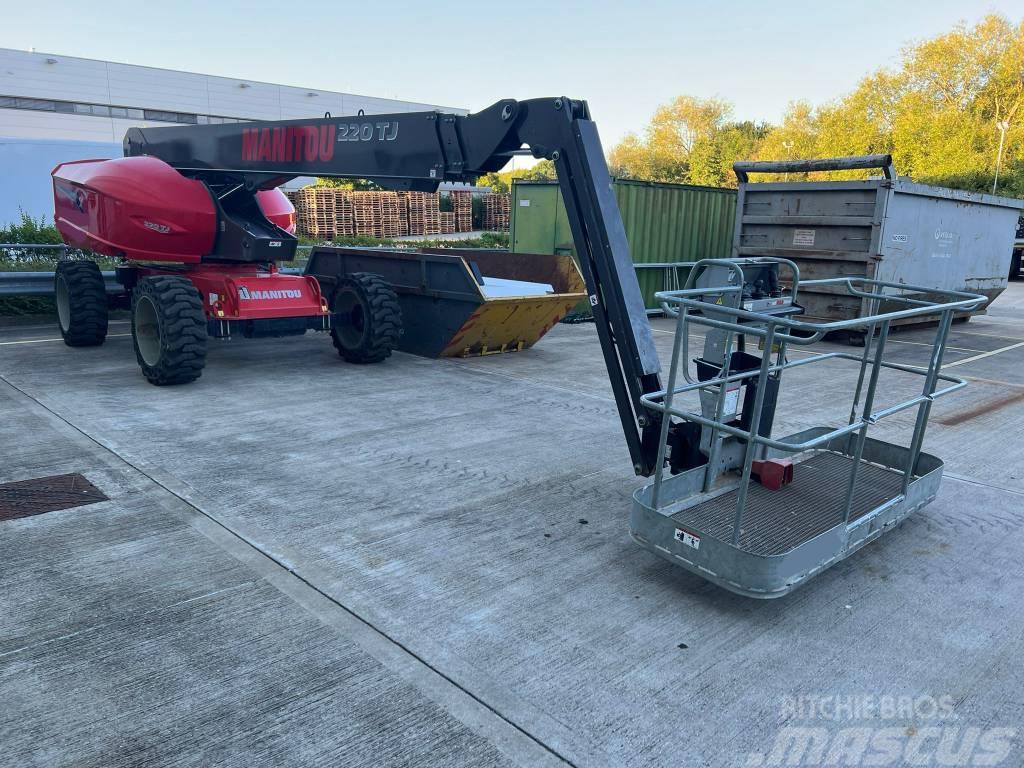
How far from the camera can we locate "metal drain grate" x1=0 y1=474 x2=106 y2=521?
434 centimetres

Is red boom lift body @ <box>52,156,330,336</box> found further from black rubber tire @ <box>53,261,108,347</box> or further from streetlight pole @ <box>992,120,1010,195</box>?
streetlight pole @ <box>992,120,1010,195</box>

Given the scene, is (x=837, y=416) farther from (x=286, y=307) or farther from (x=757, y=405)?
(x=286, y=307)

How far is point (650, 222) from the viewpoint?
13281 millimetres

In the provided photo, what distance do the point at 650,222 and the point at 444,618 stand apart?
11.1 m

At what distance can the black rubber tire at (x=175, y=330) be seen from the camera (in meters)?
6.91

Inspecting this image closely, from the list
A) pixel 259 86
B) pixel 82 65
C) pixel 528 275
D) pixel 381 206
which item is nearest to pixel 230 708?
pixel 528 275

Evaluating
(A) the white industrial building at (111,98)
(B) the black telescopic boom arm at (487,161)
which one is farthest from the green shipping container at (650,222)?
(A) the white industrial building at (111,98)

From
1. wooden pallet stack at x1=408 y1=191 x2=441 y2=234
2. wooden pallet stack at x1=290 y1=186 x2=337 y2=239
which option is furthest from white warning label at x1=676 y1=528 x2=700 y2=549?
wooden pallet stack at x1=408 y1=191 x2=441 y2=234

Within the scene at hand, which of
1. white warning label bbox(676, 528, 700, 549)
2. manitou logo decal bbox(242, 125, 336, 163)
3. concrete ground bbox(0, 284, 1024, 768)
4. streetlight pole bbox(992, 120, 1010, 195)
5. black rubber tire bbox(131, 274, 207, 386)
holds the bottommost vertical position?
concrete ground bbox(0, 284, 1024, 768)

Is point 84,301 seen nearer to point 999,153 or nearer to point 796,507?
point 796,507

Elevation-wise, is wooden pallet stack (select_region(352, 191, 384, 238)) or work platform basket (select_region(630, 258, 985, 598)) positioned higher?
wooden pallet stack (select_region(352, 191, 384, 238))

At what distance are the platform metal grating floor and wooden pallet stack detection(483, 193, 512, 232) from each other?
103 feet

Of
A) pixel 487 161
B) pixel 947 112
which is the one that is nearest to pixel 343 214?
pixel 487 161

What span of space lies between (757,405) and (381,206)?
2786cm
